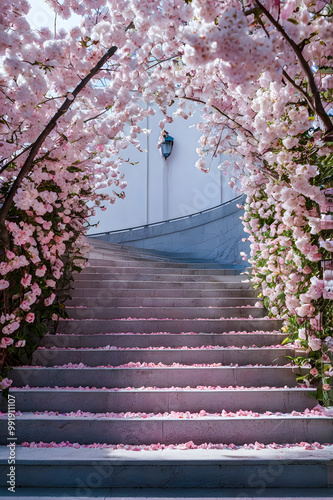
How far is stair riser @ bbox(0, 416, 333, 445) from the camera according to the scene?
10.6ft

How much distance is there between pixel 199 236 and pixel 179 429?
7.56m

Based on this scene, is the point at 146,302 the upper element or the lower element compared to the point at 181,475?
upper

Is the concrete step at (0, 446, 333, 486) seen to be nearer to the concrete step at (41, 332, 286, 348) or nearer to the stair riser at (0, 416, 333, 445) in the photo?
the stair riser at (0, 416, 333, 445)

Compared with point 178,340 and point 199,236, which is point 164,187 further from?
point 178,340

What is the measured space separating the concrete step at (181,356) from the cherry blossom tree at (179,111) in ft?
1.09

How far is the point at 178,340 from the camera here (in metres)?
4.39

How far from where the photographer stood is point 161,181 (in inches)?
470

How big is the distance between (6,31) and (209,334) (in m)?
2.96

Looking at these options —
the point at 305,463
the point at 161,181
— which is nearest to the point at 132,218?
the point at 161,181

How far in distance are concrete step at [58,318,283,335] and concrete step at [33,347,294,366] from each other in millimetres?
571

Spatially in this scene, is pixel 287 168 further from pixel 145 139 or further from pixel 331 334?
pixel 145 139

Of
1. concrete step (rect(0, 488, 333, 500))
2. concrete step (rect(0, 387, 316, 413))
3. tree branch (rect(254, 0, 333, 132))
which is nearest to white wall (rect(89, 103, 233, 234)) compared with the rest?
concrete step (rect(0, 387, 316, 413))

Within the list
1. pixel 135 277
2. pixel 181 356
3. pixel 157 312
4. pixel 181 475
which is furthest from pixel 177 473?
pixel 135 277

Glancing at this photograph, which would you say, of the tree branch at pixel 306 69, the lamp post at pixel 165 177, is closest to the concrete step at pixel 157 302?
the tree branch at pixel 306 69
